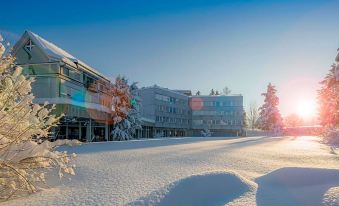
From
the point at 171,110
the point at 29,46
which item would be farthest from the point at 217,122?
the point at 29,46

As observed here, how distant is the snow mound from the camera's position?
3.59 metres

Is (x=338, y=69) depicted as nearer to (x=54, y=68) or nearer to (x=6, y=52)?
(x=6, y=52)

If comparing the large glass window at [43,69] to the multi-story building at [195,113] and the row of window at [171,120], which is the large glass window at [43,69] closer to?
the multi-story building at [195,113]

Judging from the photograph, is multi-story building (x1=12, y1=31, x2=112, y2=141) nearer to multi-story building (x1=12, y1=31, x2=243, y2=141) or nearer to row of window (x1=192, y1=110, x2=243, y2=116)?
multi-story building (x1=12, y1=31, x2=243, y2=141)

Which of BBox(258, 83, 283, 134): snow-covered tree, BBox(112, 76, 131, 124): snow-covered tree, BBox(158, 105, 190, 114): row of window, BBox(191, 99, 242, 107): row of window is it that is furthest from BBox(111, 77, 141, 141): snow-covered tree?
BBox(191, 99, 242, 107): row of window

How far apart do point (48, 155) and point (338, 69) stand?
62.9ft

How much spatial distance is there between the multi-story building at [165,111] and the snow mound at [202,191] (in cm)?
5983

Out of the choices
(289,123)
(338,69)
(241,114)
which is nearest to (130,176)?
(338,69)

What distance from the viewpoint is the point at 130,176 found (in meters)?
5.36

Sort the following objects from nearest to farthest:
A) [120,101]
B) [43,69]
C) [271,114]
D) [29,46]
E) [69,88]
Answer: [43,69]
[29,46]
[69,88]
[120,101]
[271,114]

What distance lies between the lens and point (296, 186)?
4.12m

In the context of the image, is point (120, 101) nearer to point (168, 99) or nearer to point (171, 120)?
point (168, 99)

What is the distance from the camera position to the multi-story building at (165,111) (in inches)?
2763

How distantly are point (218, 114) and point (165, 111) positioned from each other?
15931 millimetres
